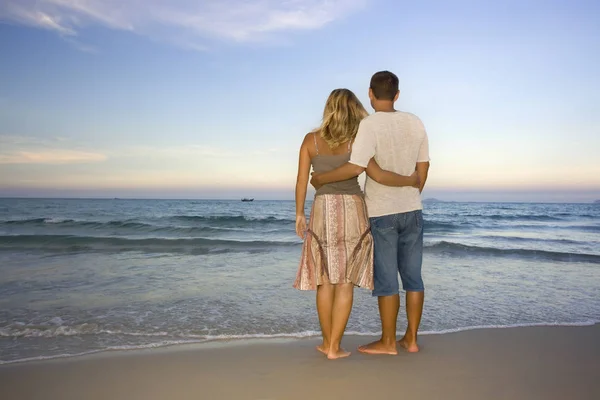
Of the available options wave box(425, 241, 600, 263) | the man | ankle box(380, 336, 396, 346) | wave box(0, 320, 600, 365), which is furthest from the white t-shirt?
wave box(425, 241, 600, 263)

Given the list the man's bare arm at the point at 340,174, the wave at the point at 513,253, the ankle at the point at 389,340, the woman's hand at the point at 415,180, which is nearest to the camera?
the man's bare arm at the point at 340,174

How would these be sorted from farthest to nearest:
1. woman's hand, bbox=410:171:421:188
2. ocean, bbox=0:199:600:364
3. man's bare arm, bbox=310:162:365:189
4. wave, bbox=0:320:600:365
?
ocean, bbox=0:199:600:364, wave, bbox=0:320:600:365, woman's hand, bbox=410:171:421:188, man's bare arm, bbox=310:162:365:189

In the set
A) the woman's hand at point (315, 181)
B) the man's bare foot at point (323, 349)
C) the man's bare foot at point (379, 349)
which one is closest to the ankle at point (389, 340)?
the man's bare foot at point (379, 349)

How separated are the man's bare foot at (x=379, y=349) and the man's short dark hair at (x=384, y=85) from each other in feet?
5.99

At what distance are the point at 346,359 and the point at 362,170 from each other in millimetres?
1375

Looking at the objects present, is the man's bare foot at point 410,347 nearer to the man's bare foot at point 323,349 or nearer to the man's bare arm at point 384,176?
the man's bare foot at point 323,349

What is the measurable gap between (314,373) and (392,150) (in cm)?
161

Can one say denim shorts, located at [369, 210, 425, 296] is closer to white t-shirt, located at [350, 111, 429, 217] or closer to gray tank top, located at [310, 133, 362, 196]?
white t-shirt, located at [350, 111, 429, 217]

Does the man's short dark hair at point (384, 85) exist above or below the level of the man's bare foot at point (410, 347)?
above

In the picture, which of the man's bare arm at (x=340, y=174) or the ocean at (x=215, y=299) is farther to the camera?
the ocean at (x=215, y=299)

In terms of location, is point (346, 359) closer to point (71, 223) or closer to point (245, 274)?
point (245, 274)

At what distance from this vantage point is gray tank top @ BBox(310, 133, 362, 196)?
10.5 ft

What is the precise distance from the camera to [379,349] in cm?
339

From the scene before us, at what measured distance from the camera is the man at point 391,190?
308cm
